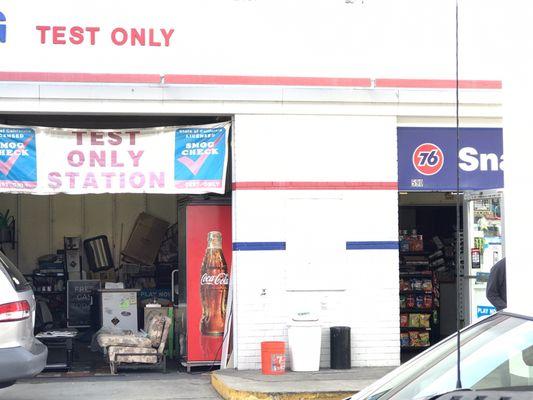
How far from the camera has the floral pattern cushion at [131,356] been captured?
13289 mm

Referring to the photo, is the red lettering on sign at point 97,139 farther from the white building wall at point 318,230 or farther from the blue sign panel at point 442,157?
the blue sign panel at point 442,157

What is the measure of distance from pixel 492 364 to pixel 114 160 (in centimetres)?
956

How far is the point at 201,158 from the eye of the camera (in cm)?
1319

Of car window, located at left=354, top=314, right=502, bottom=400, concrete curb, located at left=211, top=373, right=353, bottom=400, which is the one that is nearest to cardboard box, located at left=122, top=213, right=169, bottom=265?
concrete curb, located at left=211, top=373, right=353, bottom=400

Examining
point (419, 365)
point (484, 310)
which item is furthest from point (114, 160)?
point (419, 365)

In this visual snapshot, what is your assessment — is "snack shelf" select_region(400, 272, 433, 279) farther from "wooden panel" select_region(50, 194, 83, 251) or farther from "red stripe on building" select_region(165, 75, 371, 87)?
"wooden panel" select_region(50, 194, 83, 251)

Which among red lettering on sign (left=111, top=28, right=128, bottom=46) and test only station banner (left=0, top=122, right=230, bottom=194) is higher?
red lettering on sign (left=111, top=28, right=128, bottom=46)

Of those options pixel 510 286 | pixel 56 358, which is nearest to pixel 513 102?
pixel 510 286

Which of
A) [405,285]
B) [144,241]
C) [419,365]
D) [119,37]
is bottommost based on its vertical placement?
[405,285]

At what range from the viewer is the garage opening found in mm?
13023

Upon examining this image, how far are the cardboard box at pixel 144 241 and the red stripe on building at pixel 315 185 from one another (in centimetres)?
612

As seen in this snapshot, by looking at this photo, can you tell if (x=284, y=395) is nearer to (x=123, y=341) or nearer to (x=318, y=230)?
(x=318, y=230)

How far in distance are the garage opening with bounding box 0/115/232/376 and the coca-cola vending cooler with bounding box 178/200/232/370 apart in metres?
0.02

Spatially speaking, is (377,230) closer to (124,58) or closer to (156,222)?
(124,58)
